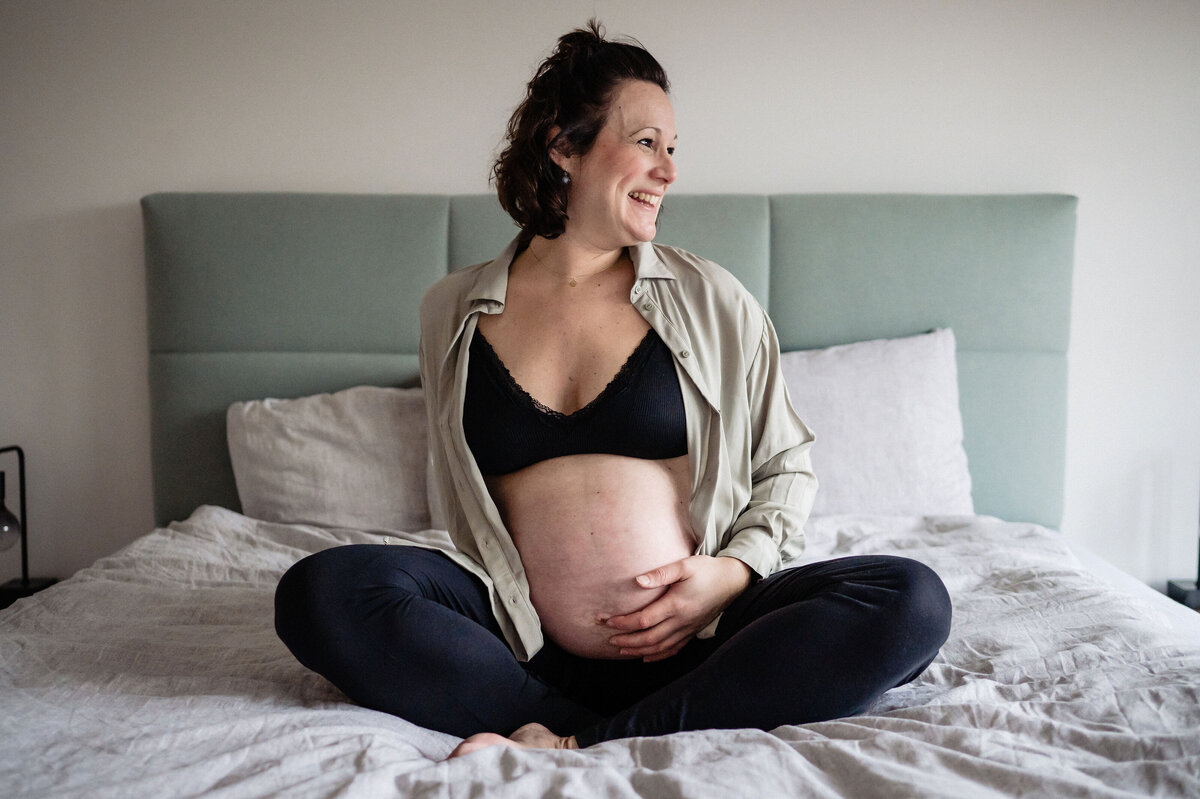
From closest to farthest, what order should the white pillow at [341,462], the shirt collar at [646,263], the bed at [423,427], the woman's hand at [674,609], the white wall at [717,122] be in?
1. the woman's hand at [674,609]
2. the bed at [423,427]
3. the shirt collar at [646,263]
4. the white pillow at [341,462]
5. the white wall at [717,122]

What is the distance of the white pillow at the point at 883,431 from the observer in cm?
220

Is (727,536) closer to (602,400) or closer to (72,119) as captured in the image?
(602,400)

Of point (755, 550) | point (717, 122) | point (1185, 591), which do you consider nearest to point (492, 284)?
point (755, 550)

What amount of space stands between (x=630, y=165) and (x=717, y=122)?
49.7 inches

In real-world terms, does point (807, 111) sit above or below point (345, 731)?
above

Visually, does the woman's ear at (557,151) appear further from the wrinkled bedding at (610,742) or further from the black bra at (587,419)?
the wrinkled bedding at (610,742)

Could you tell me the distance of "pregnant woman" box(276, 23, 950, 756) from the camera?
1140 millimetres

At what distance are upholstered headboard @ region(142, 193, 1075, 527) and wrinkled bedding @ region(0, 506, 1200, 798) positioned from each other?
0.83 m

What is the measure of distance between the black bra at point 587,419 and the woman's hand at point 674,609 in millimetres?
188

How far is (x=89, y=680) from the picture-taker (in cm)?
129

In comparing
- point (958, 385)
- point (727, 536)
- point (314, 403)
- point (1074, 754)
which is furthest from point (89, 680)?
point (958, 385)

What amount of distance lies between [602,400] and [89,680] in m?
0.81

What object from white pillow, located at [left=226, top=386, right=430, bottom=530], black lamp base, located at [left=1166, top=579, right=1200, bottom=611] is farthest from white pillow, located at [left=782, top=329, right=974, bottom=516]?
white pillow, located at [left=226, top=386, right=430, bottom=530]

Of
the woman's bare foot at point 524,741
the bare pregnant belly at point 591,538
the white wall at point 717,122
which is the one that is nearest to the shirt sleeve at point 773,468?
the bare pregnant belly at point 591,538
